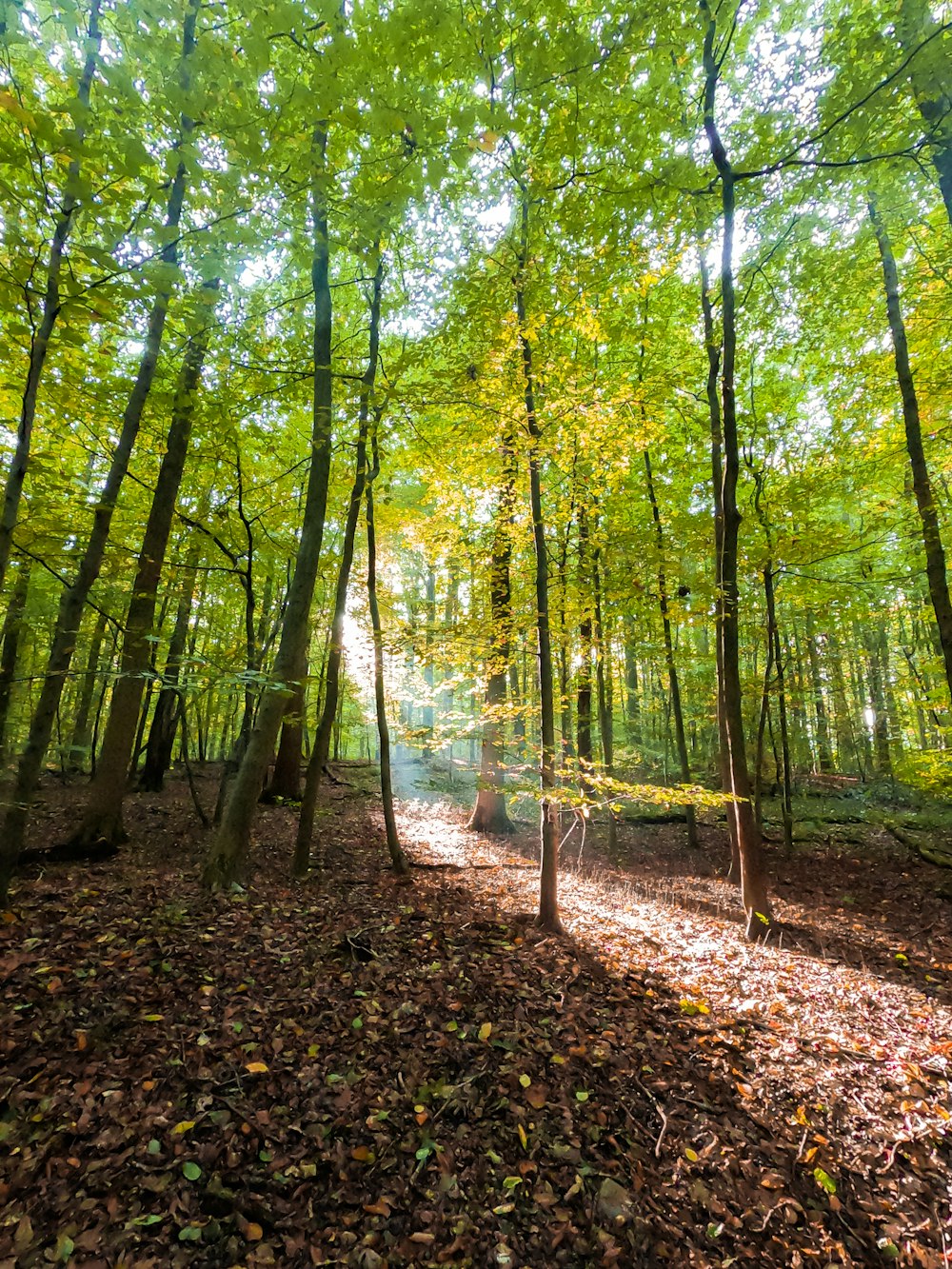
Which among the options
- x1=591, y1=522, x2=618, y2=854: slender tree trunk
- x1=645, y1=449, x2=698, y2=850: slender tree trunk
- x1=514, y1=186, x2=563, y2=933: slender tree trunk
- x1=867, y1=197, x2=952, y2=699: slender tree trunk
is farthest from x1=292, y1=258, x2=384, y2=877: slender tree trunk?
x1=867, y1=197, x2=952, y2=699: slender tree trunk

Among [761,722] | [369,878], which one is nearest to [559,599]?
[761,722]

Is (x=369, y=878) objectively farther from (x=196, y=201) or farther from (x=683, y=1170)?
(x=196, y=201)

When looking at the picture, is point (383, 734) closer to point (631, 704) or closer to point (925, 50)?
point (925, 50)

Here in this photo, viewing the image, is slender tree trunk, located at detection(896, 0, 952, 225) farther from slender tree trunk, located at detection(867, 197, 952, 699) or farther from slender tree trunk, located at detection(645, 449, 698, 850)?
slender tree trunk, located at detection(645, 449, 698, 850)

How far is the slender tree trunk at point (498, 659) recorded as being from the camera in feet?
28.1

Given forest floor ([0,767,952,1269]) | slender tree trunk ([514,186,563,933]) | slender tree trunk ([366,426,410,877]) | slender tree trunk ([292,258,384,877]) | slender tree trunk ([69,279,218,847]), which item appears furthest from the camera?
slender tree trunk ([366,426,410,877])

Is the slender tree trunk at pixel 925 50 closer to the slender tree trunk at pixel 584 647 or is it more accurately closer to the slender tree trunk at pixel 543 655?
the slender tree trunk at pixel 543 655

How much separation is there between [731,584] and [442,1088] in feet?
19.7

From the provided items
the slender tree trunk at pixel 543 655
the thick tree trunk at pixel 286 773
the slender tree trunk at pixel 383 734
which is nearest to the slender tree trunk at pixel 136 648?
the slender tree trunk at pixel 383 734

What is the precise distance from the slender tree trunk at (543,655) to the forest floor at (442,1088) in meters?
0.55

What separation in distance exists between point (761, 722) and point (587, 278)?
8230 mm

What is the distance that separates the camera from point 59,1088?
302 centimetres

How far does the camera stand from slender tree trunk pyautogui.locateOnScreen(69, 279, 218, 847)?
655 cm

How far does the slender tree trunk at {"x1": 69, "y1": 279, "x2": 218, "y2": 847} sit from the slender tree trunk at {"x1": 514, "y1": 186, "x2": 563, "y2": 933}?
12.9ft
